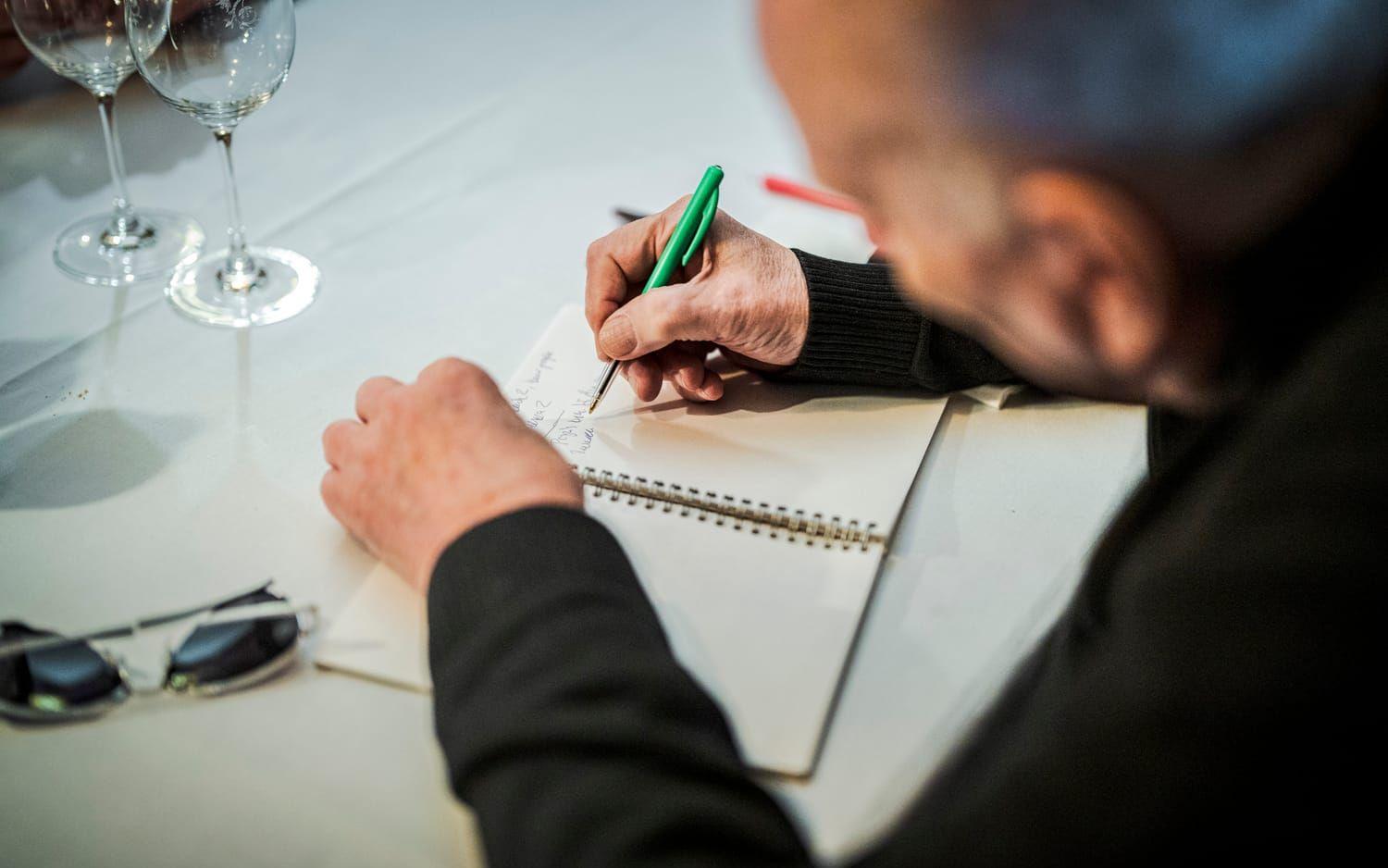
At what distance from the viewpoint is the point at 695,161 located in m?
1.30

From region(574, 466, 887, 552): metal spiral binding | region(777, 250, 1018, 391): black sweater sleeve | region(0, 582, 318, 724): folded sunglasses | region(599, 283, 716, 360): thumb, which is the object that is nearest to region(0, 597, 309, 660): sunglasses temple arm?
region(0, 582, 318, 724): folded sunglasses

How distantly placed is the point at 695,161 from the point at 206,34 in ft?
1.82

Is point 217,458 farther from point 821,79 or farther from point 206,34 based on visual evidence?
point 821,79

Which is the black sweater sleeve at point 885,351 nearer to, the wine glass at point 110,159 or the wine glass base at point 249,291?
the wine glass base at point 249,291

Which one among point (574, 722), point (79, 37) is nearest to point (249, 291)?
point (79, 37)

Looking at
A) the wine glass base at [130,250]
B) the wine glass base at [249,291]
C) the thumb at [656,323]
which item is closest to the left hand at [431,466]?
the thumb at [656,323]

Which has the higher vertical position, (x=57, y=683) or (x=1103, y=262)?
(x=1103, y=262)

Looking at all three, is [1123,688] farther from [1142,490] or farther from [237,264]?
[237,264]

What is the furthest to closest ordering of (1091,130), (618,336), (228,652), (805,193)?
1. (805,193)
2. (618,336)
3. (228,652)
4. (1091,130)

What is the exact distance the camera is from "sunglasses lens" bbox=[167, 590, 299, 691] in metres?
0.68

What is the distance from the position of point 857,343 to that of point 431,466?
0.37 metres

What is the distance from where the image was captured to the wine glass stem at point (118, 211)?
1064 mm

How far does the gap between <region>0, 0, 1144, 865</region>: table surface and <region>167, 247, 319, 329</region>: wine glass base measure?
0.06ft

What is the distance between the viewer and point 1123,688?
0.50 metres
